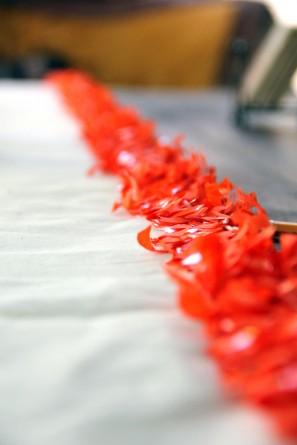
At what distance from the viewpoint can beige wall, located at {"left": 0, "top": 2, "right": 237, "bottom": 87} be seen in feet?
14.1

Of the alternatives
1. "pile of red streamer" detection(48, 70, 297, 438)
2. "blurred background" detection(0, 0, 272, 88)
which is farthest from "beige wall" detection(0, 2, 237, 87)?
"pile of red streamer" detection(48, 70, 297, 438)

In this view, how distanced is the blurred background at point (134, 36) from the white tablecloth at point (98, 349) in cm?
365

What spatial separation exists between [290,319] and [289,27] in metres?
1.69

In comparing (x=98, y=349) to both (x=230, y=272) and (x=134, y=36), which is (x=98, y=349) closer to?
(x=230, y=272)

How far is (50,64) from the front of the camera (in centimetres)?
409

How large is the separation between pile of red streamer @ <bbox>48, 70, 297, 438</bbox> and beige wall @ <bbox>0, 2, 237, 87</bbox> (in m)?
3.51

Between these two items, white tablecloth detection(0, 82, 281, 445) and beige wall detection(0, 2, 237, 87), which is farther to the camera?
beige wall detection(0, 2, 237, 87)

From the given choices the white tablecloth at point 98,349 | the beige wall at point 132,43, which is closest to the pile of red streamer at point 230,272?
the white tablecloth at point 98,349

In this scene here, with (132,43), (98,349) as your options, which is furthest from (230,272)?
(132,43)

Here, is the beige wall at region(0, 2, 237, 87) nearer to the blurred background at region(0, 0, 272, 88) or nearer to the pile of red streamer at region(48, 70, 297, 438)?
the blurred background at region(0, 0, 272, 88)

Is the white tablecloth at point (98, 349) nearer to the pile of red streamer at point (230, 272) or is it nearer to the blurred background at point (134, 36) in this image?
the pile of red streamer at point (230, 272)

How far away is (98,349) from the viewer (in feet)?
1.55

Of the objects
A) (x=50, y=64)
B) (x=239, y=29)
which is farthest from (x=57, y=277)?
(x=239, y=29)

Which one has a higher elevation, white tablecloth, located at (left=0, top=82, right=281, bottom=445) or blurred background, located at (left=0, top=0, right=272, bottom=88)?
white tablecloth, located at (left=0, top=82, right=281, bottom=445)
